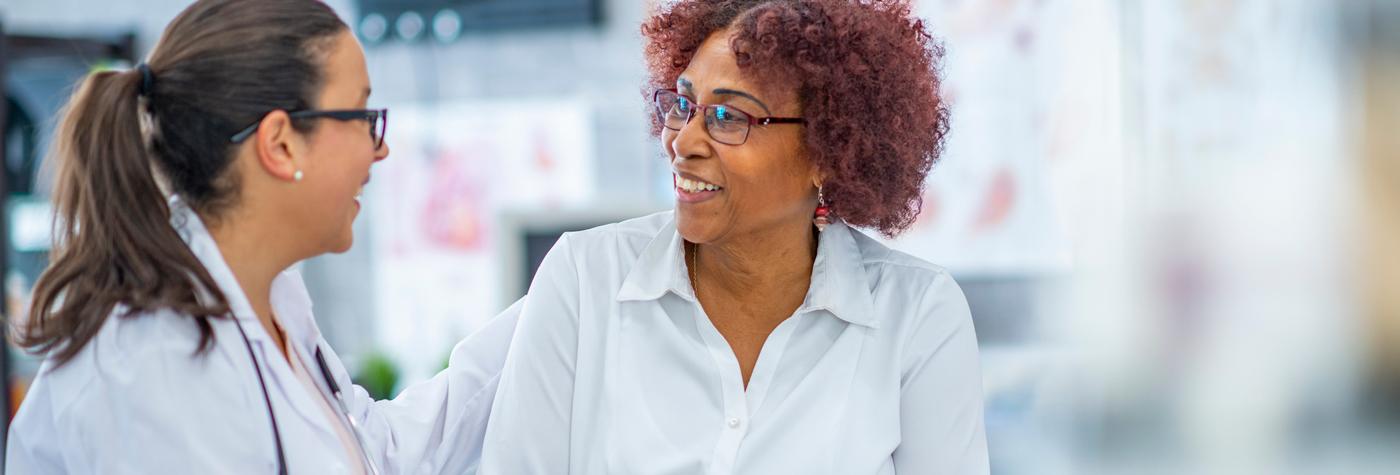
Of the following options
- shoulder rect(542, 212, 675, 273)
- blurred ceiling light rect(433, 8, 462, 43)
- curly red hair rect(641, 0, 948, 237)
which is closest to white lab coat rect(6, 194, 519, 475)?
shoulder rect(542, 212, 675, 273)

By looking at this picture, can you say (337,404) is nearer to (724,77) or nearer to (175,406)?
(175,406)

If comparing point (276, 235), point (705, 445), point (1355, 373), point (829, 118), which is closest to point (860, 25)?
point (829, 118)

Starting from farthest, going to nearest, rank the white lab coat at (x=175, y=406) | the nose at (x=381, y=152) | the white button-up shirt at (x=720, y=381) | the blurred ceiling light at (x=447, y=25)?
the blurred ceiling light at (x=447, y=25) < the white button-up shirt at (x=720, y=381) < the nose at (x=381, y=152) < the white lab coat at (x=175, y=406)

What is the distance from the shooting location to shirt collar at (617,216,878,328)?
1813 mm

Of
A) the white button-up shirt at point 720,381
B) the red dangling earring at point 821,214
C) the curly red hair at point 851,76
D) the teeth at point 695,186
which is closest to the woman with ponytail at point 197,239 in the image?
the white button-up shirt at point 720,381

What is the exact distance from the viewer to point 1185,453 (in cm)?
388

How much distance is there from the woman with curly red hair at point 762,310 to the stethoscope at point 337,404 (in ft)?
0.61

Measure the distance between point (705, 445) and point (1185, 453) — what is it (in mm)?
2616

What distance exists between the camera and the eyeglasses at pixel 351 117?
1366mm

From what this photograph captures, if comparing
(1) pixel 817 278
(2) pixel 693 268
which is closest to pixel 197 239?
(2) pixel 693 268

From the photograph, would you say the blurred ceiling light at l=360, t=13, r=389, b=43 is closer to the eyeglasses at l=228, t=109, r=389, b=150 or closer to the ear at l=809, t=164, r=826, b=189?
the ear at l=809, t=164, r=826, b=189

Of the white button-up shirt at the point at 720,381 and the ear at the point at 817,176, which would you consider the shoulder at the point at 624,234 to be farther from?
the ear at the point at 817,176

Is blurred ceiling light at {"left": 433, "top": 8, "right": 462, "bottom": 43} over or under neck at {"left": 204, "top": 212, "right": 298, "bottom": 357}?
over

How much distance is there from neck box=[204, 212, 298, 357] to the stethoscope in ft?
0.15
